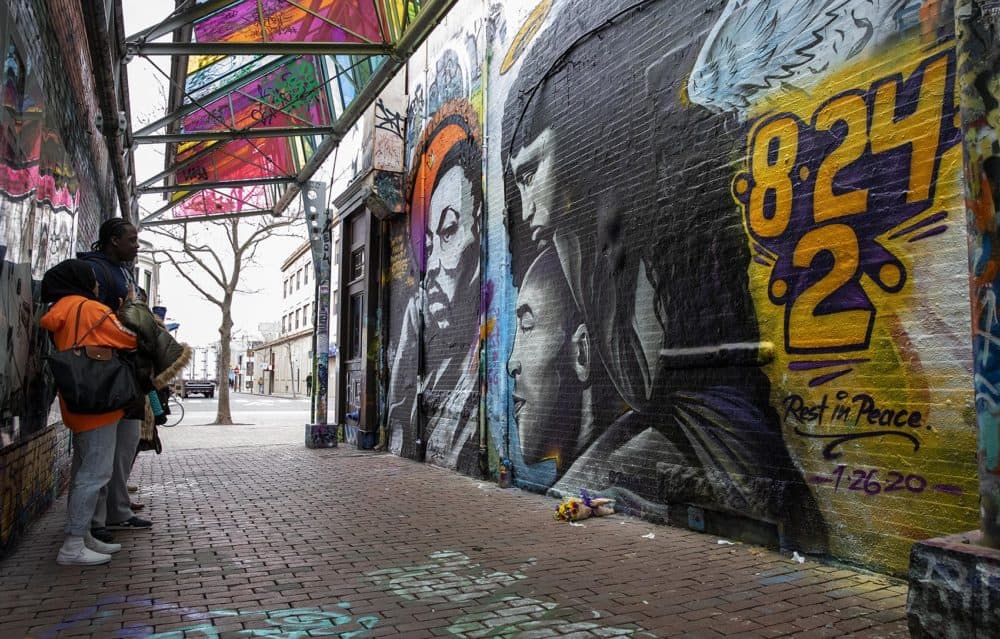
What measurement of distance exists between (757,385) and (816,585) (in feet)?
4.42

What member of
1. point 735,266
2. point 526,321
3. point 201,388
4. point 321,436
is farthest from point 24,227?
point 201,388

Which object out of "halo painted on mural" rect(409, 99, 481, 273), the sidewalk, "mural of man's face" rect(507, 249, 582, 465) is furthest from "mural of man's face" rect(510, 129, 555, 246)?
the sidewalk

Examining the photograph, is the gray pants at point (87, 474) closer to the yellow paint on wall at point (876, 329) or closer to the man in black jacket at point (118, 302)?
the man in black jacket at point (118, 302)

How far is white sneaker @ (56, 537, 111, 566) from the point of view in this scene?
4172mm

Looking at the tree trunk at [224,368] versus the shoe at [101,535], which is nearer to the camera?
the shoe at [101,535]

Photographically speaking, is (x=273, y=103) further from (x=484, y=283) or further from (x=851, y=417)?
(x=851, y=417)

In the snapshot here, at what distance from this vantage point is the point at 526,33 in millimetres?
7676

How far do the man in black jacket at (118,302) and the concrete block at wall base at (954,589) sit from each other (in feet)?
15.9

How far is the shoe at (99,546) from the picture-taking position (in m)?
4.40

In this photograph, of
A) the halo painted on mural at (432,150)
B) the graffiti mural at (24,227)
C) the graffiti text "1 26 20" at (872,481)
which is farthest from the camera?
the halo painted on mural at (432,150)

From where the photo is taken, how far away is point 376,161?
1084 cm

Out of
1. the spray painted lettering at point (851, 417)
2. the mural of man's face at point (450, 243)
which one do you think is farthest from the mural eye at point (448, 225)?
the spray painted lettering at point (851, 417)

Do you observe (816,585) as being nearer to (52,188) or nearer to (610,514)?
(610,514)

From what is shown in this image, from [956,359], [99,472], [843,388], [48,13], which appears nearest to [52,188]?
[48,13]
